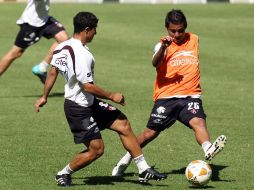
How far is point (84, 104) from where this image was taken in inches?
407

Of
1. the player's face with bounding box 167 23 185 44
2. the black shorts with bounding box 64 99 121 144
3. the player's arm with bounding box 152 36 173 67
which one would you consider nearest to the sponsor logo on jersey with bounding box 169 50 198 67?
the player's arm with bounding box 152 36 173 67

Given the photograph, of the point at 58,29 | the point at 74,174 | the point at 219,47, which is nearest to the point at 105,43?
the point at 219,47

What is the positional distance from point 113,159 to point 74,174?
3.40 feet

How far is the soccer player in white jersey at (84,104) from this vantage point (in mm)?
10102

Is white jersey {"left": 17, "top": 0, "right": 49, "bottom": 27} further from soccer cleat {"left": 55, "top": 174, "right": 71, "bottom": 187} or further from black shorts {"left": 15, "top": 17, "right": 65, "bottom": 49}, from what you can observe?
soccer cleat {"left": 55, "top": 174, "right": 71, "bottom": 187}

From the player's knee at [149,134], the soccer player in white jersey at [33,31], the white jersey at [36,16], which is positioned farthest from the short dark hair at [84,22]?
the white jersey at [36,16]

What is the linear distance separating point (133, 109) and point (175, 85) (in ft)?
17.1

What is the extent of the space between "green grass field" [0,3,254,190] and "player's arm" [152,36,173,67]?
1.50 metres

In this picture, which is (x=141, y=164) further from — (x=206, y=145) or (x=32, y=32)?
(x=32, y=32)

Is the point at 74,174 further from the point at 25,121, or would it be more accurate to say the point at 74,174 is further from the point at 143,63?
the point at 143,63

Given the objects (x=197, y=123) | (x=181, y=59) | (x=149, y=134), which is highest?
(x=181, y=59)

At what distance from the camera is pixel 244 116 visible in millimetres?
A: 15836

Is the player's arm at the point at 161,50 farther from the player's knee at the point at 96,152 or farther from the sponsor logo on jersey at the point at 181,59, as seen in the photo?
the player's knee at the point at 96,152

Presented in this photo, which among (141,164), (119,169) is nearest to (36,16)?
→ (119,169)
